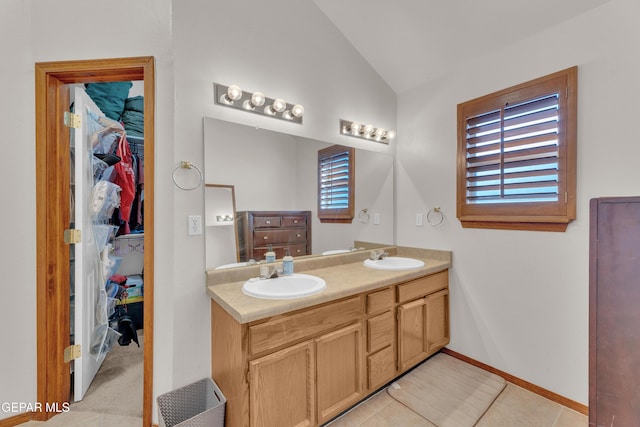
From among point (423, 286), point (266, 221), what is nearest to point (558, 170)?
point (423, 286)

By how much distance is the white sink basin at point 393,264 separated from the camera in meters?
2.12

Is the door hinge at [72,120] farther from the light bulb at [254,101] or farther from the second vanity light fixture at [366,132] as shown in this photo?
the second vanity light fixture at [366,132]

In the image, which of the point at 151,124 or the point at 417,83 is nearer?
the point at 151,124

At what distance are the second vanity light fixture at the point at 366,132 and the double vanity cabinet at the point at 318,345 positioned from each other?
1191 mm

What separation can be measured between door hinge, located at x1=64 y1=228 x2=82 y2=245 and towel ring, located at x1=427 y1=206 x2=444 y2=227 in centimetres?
268

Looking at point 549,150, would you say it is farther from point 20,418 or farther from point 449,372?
point 20,418

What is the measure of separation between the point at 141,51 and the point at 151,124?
18.3 inches

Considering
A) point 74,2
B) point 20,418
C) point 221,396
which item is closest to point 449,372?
point 221,396

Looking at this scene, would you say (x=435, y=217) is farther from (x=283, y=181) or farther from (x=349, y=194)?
(x=283, y=181)

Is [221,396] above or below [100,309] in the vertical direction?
below

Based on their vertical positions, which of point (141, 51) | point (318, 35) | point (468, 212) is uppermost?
point (318, 35)

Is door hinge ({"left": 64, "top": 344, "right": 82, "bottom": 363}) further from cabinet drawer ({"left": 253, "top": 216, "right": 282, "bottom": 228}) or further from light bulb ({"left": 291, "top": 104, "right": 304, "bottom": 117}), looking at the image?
light bulb ({"left": 291, "top": 104, "right": 304, "bottom": 117})

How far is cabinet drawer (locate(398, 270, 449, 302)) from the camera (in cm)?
199

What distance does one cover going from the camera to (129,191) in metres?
2.56
